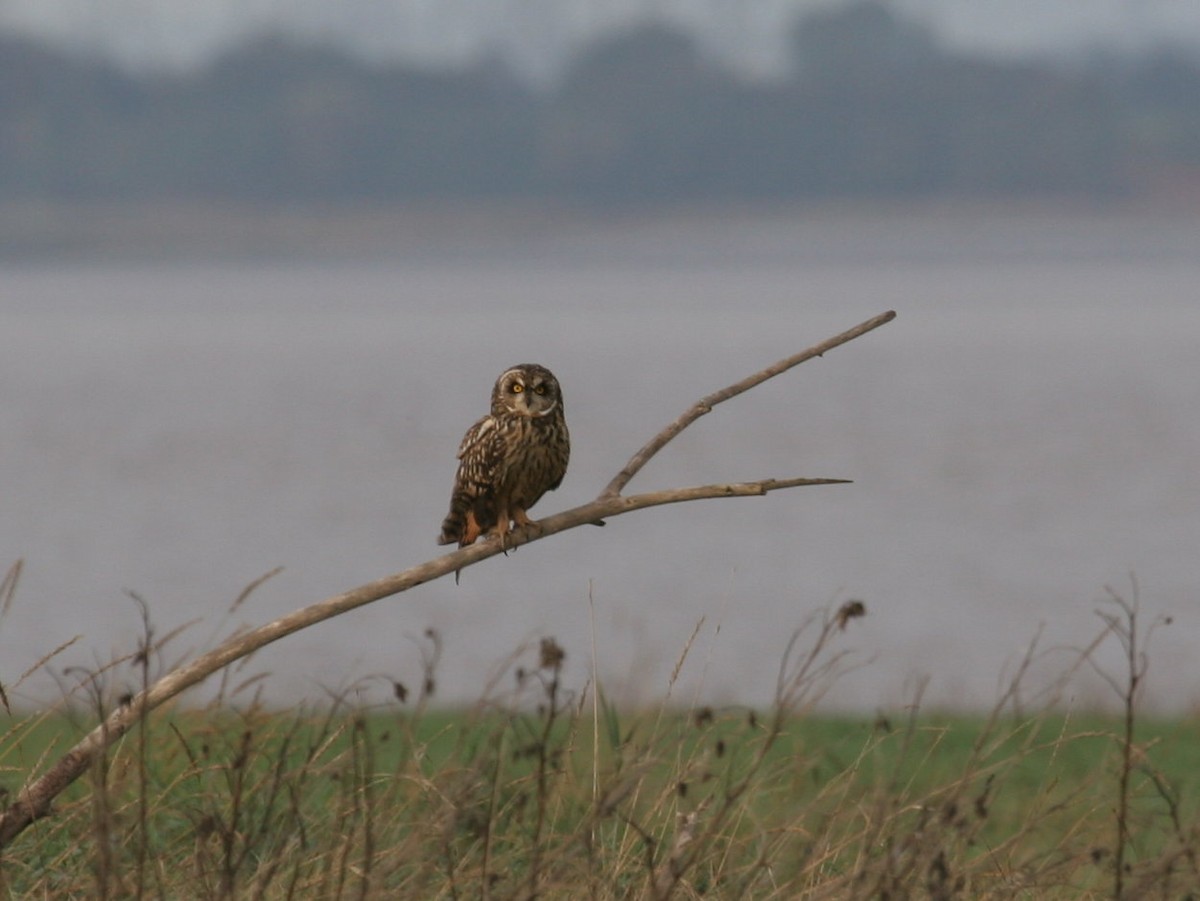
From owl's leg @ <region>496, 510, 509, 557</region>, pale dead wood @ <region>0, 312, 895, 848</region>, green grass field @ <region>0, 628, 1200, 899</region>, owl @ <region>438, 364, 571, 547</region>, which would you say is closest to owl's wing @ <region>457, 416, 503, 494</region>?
owl @ <region>438, 364, 571, 547</region>

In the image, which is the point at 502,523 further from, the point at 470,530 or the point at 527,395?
the point at 527,395

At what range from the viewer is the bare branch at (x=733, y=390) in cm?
439

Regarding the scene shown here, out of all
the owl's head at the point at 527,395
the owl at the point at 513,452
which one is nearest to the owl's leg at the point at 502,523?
the owl at the point at 513,452

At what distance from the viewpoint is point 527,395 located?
553 cm

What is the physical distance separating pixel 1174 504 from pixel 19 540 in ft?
66.5

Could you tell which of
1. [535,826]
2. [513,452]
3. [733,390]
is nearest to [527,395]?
[513,452]

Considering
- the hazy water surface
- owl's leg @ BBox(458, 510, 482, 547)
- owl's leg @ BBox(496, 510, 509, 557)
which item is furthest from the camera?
the hazy water surface

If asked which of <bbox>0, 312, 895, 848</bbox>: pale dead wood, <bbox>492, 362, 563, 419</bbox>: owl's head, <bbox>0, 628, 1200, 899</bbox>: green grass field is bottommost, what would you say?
<bbox>0, 628, 1200, 899</bbox>: green grass field

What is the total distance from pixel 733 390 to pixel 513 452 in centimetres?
123

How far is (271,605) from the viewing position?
2389 cm

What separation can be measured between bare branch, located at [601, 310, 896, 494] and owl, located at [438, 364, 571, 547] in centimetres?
76

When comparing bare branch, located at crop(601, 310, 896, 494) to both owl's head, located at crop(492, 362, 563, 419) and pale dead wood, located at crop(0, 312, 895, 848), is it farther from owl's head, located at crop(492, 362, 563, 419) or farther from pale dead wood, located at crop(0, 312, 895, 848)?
→ owl's head, located at crop(492, 362, 563, 419)

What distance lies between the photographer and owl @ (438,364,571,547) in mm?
5531

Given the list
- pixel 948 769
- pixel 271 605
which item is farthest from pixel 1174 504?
pixel 948 769
